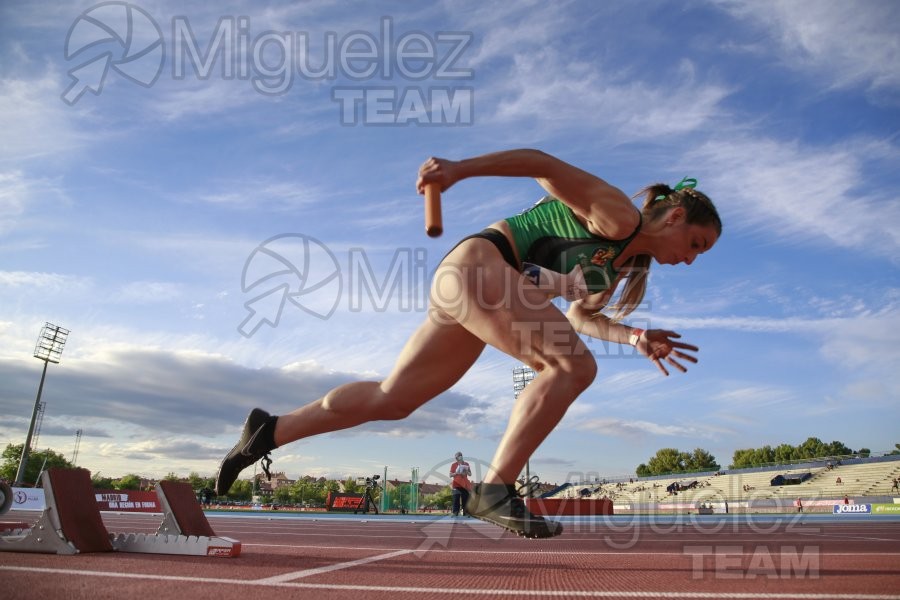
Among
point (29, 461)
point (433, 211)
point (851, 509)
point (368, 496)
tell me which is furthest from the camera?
point (29, 461)

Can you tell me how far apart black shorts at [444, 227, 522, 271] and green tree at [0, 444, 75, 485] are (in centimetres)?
7823

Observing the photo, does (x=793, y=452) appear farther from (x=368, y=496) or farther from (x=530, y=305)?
(x=530, y=305)

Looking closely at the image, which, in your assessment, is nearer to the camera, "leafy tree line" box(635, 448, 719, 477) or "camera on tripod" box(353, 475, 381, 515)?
"camera on tripod" box(353, 475, 381, 515)

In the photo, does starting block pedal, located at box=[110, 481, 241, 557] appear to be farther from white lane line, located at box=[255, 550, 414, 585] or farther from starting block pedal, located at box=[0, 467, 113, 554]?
white lane line, located at box=[255, 550, 414, 585]

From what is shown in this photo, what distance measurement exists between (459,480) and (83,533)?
9.98m

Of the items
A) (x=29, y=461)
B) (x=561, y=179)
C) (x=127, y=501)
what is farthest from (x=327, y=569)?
(x=29, y=461)

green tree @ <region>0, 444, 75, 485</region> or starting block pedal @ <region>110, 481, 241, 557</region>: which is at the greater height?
starting block pedal @ <region>110, 481, 241, 557</region>

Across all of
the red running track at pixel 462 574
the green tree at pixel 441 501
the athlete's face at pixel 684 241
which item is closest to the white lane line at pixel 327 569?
the red running track at pixel 462 574

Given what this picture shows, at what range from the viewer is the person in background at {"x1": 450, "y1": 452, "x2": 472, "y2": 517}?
44.5 feet

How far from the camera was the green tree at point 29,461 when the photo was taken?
227 feet

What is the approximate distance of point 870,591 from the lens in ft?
8.90

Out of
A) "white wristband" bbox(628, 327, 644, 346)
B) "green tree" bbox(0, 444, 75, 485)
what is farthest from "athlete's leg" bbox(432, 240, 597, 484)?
"green tree" bbox(0, 444, 75, 485)

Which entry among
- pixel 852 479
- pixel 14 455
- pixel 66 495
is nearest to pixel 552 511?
pixel 66 495

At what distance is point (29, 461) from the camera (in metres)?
73.3
